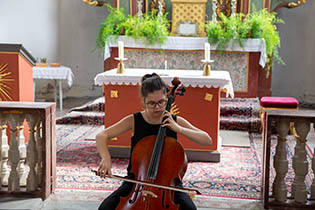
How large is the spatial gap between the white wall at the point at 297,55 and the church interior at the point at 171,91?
0.02 meters

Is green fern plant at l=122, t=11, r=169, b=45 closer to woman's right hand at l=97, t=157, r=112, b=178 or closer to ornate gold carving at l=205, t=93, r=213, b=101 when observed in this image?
ornate gold carving at l=205, t=93, r=213, b=101

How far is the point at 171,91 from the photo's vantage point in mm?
2951

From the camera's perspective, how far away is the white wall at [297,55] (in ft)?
32.4

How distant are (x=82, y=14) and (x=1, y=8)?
1.88 meters

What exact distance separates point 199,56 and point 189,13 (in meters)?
1.01

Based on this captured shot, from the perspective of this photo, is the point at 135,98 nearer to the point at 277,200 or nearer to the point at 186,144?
the point at 186,144

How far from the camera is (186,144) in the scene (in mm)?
5199

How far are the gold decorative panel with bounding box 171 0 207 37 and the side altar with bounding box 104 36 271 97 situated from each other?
58 cm

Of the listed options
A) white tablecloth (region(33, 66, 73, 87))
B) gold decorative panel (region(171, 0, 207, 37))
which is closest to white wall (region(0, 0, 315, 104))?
white tablecloth (region(33, 66, 73, 87))

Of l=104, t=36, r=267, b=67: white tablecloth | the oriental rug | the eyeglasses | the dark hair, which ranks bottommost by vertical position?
the oriental rug

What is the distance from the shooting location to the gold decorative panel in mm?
8859

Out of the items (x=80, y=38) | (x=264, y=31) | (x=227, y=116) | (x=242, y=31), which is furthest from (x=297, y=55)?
(x=80, y=38)

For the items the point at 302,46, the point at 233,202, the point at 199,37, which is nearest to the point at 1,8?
the point at 199,37

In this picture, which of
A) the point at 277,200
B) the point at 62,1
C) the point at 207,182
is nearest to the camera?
the point at 277,200
